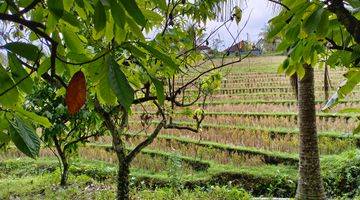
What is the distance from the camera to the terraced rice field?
777cm

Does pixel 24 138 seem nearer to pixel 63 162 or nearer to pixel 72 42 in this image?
pixel 72 42

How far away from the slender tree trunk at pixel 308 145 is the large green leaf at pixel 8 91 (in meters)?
3.86

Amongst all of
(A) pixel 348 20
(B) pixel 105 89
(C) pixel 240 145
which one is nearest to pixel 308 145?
(A) pixel 348 20

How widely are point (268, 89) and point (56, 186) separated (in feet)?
41.0

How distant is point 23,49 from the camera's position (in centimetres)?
72

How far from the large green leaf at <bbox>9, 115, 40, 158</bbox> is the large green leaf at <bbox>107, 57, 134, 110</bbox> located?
0.68 ft

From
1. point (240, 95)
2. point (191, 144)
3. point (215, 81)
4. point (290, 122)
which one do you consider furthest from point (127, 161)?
point (240, 95)

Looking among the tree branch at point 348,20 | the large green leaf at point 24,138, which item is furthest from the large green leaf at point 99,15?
the tree branch at point 348,20

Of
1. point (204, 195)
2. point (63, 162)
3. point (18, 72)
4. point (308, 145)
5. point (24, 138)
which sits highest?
point (18, 72)

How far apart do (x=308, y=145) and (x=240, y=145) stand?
215 inches

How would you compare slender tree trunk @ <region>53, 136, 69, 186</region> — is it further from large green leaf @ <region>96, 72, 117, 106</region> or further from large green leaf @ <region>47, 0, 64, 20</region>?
large green leaf @ <region>47, 0, 64, 20</region>

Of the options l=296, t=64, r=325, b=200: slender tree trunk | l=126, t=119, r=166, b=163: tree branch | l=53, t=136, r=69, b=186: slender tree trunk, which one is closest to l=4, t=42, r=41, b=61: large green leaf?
l=126, t=119, r=166, b=163: tree branch

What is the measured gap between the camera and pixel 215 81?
458 centimetres

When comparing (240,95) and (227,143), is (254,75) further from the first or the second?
(227,143)
